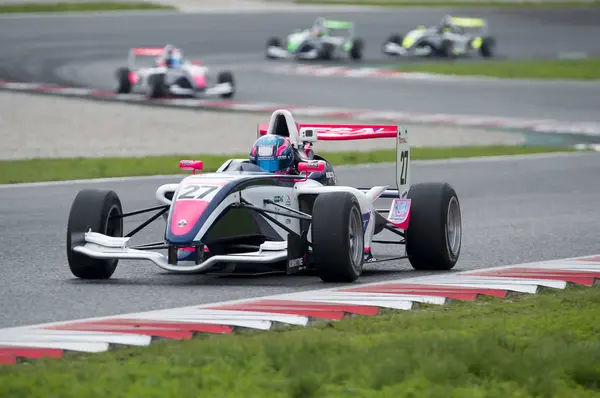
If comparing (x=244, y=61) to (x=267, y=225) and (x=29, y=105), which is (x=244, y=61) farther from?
(x=267, y=225)

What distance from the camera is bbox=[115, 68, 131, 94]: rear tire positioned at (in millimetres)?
29516

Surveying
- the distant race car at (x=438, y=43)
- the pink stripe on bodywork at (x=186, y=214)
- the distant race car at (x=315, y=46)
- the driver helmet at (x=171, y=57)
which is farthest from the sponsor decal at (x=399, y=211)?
the distant race car at (x=438, y=43)

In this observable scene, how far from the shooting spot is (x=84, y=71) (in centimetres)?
3397

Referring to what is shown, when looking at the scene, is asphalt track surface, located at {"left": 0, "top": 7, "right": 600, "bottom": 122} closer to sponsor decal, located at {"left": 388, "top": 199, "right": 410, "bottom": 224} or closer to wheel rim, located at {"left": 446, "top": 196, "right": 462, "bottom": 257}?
wheel rim, located at {"left": 446, "top": 196, "right": 462, "bottom": 257}

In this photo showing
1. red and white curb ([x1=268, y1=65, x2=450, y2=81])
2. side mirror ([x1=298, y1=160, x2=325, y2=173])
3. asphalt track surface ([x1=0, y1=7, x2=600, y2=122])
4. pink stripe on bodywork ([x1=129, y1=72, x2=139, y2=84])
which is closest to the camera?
side mirror ([x1=298, y1=160, x2=325, y2=173])

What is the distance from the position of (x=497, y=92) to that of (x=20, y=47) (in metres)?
13.8

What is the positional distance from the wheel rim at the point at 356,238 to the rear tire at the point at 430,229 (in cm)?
79

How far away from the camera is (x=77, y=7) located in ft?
156

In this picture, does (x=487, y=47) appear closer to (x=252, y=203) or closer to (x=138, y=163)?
(x=138, y=163)

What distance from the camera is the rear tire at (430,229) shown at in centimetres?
1078

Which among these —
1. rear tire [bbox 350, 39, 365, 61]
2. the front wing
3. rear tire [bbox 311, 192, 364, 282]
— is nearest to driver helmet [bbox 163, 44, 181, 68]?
rear tire [bbox 350, 39, 365, 61]

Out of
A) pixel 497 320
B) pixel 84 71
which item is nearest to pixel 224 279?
pixel 497 320

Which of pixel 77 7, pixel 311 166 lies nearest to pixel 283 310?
pixel 311 166

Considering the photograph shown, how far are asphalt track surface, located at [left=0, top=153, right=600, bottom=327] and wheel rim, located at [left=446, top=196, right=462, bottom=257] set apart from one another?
0.18 metres
